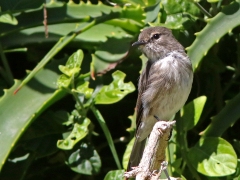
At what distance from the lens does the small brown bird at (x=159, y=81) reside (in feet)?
13.0

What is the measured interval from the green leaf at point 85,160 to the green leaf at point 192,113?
26.4 inches

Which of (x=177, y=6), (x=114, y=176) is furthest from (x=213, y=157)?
(x=177, y=6)

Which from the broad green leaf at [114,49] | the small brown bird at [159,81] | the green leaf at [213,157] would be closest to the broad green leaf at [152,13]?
the small brown bird at [159,81]

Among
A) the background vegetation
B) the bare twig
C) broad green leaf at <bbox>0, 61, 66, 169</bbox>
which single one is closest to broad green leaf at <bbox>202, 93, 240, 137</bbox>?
the background vegetation

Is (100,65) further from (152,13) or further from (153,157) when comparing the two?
(153,157)

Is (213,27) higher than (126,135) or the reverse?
higher

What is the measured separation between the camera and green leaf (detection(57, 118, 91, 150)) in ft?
13.4

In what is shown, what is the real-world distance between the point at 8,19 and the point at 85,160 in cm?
103

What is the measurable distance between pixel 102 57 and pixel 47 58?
1.42 feet

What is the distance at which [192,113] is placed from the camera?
409cm

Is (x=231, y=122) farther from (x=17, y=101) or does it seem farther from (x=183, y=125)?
(x=17, y=101)

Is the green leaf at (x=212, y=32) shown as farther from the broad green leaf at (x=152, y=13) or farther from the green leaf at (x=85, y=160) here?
the green leaf at (x=85, y=160)

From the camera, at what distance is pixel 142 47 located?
4.16m

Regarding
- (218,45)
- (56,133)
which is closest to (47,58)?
(56,133)
